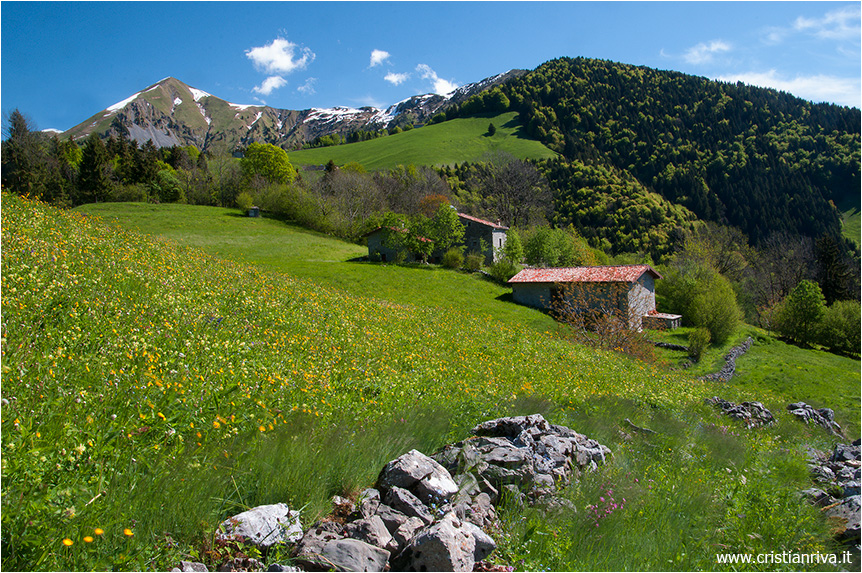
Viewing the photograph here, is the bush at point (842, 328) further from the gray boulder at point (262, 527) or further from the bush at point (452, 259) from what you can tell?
the gray boulder at point (262, 527)

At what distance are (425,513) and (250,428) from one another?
233cm

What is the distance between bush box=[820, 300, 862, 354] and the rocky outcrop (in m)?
9.04

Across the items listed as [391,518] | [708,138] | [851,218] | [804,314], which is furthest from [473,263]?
[708,138]

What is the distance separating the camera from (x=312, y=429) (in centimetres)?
519

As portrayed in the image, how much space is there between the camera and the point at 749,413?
14.4 metres

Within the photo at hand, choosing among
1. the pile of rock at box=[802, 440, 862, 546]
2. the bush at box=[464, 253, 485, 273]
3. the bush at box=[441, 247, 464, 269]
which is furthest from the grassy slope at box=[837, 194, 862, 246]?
the pile of rock at box=[802, 440, 862, 546]

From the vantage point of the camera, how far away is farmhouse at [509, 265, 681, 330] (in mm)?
36219

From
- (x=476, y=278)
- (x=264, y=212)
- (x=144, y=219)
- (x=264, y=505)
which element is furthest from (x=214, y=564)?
(x=264, y=212)

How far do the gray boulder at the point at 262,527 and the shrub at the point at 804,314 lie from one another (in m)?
55.0

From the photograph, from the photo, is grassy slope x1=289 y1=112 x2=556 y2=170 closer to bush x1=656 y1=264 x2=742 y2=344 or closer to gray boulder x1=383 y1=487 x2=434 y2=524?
bush x1=656 y1=264 x2=742 y2=344

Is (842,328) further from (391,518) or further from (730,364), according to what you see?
(391,518)

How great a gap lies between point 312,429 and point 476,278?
40202mm

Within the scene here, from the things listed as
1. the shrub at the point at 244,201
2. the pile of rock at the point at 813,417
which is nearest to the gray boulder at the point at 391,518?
the pile of rock at the point at 813,417

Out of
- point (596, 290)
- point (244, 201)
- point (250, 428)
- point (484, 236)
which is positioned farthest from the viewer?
point (244, 201)
